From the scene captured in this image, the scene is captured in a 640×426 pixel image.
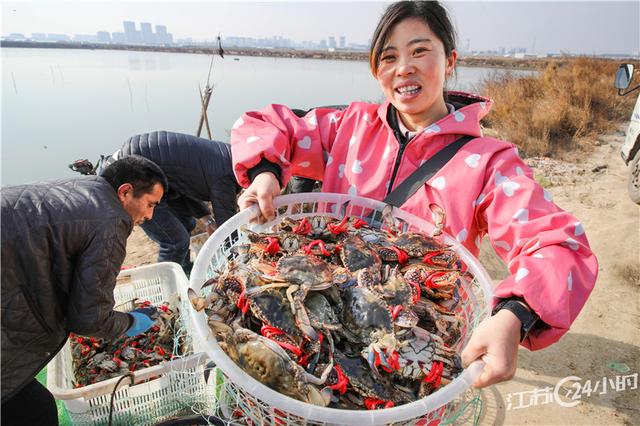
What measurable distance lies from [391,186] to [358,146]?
247mm

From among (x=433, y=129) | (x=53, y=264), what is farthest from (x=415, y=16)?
(x=53, y=264)

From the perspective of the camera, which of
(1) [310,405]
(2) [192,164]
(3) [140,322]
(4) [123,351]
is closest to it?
(1) [310,405]

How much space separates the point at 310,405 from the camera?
0.97 metres

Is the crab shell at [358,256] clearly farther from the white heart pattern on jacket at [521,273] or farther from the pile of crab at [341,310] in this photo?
the white heart pattern on jacket at [521,273]

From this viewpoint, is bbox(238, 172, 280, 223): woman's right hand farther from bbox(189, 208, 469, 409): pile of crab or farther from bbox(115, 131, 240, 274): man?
bbox(115, 131, 240, 274): man

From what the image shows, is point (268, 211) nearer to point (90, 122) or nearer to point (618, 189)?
point (618, 189)

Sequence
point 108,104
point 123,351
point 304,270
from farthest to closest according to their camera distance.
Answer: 1. point 108,104
2. point 123,351
3. point 304,270

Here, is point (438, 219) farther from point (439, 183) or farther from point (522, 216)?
point (522, 216)

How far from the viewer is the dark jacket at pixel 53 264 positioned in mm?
1853

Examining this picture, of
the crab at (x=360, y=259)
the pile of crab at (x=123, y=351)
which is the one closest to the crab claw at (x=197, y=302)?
the crab at (x=360, y=259)

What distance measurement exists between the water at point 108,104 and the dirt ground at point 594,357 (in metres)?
6.87

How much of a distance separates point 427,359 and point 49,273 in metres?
1.88

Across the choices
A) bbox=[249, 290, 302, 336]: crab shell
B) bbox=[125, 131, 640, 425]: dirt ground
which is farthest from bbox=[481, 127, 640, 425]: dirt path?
bbox=[249, 290, 302, 336]: crab shell

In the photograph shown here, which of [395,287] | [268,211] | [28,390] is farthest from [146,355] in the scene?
[395,287]
